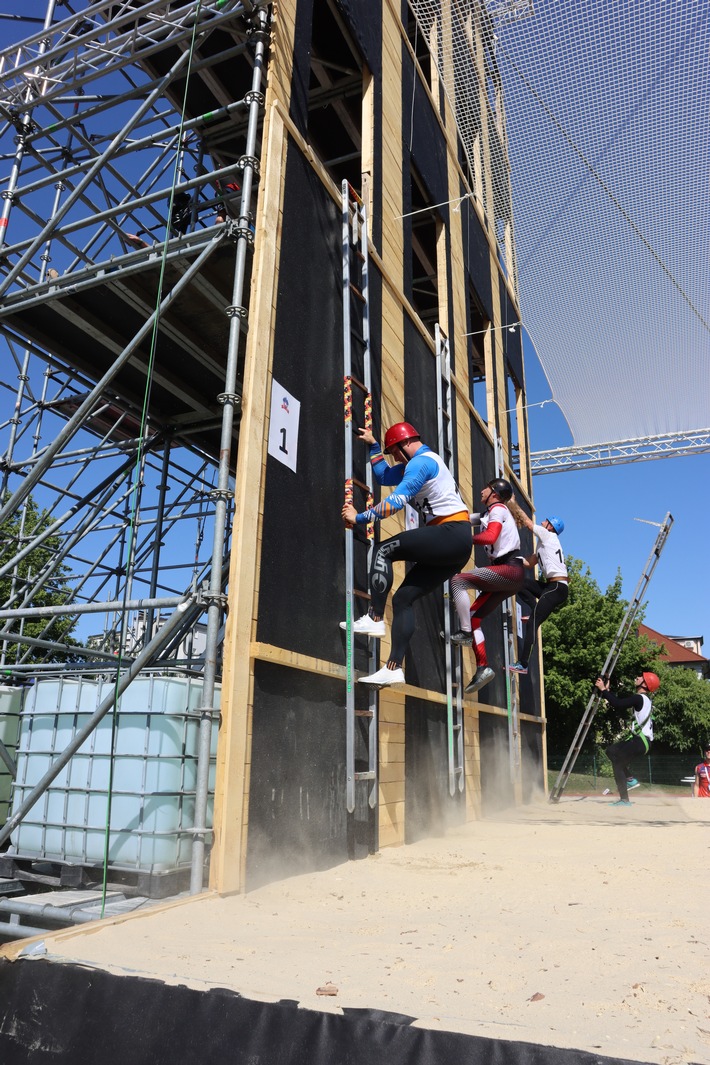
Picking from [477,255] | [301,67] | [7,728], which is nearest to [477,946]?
[7,728]

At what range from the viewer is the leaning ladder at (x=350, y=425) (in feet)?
18.1

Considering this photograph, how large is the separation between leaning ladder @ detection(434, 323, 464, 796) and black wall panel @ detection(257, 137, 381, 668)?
236cm

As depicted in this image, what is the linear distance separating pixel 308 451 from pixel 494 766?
255 inches

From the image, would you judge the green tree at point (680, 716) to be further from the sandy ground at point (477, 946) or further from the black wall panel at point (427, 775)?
the sandy ground at point (477, 946)

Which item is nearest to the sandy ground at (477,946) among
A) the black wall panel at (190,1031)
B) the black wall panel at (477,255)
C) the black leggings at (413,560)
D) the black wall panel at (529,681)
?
the black wall panel at (190,1031)

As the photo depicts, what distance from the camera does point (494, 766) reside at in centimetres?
1031

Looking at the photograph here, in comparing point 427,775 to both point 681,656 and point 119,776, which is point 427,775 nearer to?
point 119,776

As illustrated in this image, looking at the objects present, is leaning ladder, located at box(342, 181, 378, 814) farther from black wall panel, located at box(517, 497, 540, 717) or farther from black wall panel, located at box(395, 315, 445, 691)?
black wall panel, located at box(517, 497, 540, 717)

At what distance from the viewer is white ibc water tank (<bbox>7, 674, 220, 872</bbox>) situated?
→ 4359mm

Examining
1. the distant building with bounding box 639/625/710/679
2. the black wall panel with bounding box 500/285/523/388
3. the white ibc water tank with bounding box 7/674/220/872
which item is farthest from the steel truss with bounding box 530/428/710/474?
the distant building with bounding box 639/625/710/679

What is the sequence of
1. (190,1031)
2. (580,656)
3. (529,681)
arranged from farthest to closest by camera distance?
1. (580,656)
2. (529,681)
3. (190,1031)

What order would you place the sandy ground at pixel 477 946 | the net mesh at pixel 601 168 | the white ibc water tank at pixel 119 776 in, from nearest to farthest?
1. the sandy ground at pixel 477 946
2. the white ibc water tank at pixel 119 776
3. the net mesh at pixel 601 168

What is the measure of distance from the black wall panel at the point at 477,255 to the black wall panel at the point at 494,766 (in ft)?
23.2

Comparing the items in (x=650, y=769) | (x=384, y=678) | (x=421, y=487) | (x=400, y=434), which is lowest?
(x=650, y=769)
